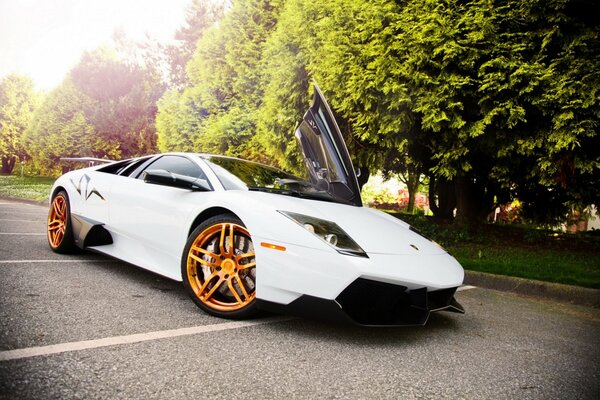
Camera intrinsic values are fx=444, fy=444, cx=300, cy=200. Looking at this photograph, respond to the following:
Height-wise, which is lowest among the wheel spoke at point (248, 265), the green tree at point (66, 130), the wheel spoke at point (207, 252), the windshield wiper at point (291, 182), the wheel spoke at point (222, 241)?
the wheel spoke at point (248, 265)

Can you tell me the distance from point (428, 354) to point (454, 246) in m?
5.10

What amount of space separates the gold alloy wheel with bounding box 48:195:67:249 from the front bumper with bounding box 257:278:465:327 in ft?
9.40

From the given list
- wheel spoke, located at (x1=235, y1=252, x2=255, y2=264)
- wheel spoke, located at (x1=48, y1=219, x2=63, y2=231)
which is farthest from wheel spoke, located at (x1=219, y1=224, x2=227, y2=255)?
wheel spoke, located at (x1=48, y1=219, x2=63, y2=231)

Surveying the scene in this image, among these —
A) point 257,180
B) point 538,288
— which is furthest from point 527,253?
point 257,180

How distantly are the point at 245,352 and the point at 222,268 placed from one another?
2.35 feet

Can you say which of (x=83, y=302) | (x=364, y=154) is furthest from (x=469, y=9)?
(x=83, y=302)

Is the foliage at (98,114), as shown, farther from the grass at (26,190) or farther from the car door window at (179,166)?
the car door window at (179,166)

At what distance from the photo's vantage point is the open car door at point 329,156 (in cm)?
371

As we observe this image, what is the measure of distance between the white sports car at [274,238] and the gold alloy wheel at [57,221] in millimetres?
442

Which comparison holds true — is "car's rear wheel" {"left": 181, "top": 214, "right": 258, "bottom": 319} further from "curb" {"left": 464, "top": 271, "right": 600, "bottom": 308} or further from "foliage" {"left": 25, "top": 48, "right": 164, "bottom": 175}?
"foliage" {"left": 25, "top": 48, "right": 164, "bottom": 175}

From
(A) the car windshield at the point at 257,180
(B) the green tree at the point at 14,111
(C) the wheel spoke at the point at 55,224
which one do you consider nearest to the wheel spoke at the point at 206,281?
(A) the car windshield at the point at 257,180

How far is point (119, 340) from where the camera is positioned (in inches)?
90.1

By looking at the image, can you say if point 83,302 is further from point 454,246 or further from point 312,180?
point 454,246

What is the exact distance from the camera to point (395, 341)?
2.70m
